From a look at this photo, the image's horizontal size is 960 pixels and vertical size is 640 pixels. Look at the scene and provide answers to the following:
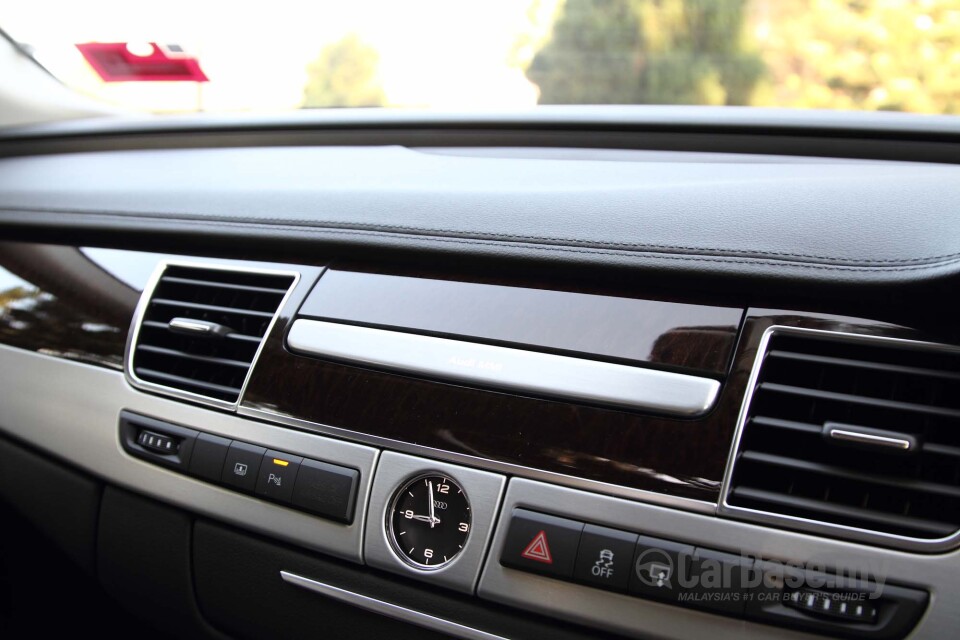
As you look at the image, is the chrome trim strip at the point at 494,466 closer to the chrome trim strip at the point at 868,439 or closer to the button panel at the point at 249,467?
the button panel at the point at 249,467

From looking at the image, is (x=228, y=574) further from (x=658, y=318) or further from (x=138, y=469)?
(x=658, y=318)

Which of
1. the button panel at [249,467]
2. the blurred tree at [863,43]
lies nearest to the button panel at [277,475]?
the button panel at [249,467]

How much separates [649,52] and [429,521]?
177 inches

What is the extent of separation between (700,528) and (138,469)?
1122mm

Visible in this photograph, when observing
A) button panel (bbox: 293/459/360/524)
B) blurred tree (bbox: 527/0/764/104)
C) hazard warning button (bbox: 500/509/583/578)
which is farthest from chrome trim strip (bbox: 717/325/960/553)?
blurred tree (bbox: 527/0/764/104)

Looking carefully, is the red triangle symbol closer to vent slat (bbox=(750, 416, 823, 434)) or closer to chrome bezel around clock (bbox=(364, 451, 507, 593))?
chrome bezel around clock (bbox=(364, 451, 507, 593))

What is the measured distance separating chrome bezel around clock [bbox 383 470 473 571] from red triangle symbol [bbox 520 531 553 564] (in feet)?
0.35

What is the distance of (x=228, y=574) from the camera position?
1591mm

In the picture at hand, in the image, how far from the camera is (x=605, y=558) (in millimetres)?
1169

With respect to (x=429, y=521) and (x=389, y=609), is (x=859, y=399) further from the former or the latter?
(x=389, y=609)

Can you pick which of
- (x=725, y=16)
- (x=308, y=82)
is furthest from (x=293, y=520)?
(x=725, y=16)

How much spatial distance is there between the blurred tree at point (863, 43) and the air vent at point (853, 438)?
12.9 feet

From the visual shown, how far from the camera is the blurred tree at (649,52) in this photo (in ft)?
11.0

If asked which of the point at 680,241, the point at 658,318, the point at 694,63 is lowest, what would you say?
the point at 658,318
